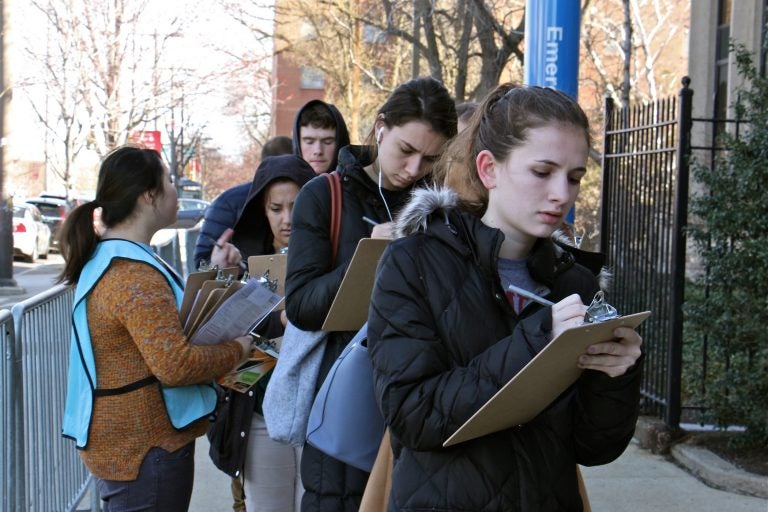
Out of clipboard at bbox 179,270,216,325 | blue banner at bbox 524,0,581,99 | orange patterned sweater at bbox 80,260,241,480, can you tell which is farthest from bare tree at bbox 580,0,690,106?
orange patterned sweater at bbox 80,260,241,480

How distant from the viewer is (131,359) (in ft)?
10.2

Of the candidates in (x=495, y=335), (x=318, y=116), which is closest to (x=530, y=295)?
(x=495, y=335)

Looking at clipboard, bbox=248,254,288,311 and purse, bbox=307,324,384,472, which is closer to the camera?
purse, bbox=307,324,384,472

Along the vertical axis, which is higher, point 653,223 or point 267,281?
point 653,223

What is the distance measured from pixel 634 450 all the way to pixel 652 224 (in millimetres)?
1651

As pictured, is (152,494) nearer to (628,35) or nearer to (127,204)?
(127,204)

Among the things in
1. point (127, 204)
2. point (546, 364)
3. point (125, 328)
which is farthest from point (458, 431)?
point (127, 204)

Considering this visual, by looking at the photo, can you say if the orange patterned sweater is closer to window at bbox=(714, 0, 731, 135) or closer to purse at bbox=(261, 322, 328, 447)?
purse at bbox=(261, 322, 328, 447)

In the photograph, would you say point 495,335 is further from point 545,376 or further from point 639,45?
point 639,45

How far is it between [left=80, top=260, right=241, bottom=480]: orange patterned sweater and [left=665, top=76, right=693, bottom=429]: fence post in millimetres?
4227

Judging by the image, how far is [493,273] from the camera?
208 centimetres

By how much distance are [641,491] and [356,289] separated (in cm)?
359

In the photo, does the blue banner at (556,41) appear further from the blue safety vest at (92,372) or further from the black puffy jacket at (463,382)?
the black puffy jacket at (463,382)

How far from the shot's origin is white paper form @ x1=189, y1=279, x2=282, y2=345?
3.37 meters
